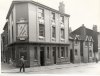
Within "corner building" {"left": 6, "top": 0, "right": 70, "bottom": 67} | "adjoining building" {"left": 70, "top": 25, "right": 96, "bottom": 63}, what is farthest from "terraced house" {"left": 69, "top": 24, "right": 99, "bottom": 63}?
"corner building" {"left": 6, "top": 0, "right": 70, "bottom": 67}

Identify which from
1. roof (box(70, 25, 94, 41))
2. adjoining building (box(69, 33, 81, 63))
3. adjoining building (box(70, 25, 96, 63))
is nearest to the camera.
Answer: roof (box(70, 25, 94, 41))

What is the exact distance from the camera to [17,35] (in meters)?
5.95

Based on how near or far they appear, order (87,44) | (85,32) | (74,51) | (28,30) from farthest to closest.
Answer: (74,51), (87,44), (85,32), (28,30)

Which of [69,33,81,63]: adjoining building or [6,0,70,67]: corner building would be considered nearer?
[6,0,70,67]: corner building

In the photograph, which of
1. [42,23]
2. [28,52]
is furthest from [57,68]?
[42,23]

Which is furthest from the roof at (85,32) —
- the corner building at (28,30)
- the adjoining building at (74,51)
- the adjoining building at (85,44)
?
the adjoining building at (74,51)

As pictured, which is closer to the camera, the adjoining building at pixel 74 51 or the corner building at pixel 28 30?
the corner building at pixel 28 30

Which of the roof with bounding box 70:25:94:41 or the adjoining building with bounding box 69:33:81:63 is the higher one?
the roof with bounding box 70:25:94:41

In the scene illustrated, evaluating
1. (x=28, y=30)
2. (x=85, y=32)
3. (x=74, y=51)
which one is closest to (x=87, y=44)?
(x=85, y=32)

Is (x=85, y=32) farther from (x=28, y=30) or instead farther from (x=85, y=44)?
(x=85, y=44)

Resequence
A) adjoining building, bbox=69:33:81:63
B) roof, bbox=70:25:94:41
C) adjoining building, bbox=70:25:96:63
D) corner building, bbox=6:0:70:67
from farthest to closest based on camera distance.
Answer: adjoining building, bbox=69:33:81:63 < adjoining building, bbox=70:25:96:63 < corner building, bbox=6:0:70:67 < roof, bbox=70:25:94:41

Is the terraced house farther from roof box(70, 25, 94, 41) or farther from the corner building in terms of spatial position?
the corner building

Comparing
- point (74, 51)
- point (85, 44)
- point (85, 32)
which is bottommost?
point (74, 51)

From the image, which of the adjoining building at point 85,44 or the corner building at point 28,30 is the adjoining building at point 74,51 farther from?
the corner building at point 28,30
